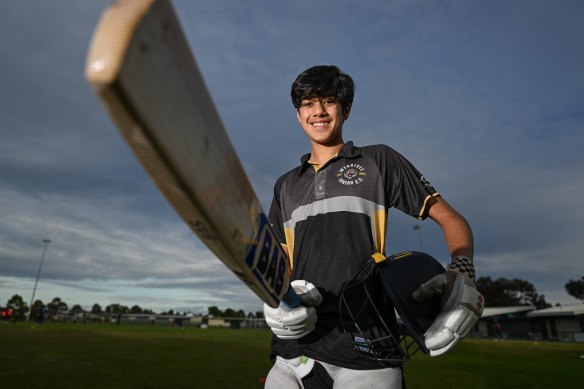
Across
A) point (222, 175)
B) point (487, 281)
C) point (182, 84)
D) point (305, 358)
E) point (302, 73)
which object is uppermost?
point (487, 281)

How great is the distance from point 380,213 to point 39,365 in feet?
28.1

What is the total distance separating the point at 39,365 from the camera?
24.5ft

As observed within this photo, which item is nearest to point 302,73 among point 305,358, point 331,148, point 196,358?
point 331,148

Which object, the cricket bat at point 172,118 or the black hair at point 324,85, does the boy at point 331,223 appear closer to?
the black hair at point 324,85

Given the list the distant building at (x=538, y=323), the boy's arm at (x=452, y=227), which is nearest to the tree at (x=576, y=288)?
the distant building at (x=538, y=323)

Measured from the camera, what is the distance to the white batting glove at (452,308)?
1.60m

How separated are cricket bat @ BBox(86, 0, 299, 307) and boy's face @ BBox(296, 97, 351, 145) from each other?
1.33m

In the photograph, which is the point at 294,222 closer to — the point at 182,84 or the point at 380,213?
the point at 380,213

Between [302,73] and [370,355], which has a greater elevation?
[302,73]

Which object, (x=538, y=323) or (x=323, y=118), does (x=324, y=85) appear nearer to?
(x=323, y=118)

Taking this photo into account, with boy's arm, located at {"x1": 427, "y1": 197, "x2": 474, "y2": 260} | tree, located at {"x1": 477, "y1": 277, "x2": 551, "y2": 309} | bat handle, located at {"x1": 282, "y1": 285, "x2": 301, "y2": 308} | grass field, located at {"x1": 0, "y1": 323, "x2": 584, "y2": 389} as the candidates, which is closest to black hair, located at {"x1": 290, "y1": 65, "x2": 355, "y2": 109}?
boy's arm, located at {"x1": 427, "y1": 197, "x2": 474, "y2": 260}

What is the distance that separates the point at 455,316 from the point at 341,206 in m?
0.83

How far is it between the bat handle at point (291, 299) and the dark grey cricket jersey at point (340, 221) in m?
0.37

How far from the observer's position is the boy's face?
7.77 feet
